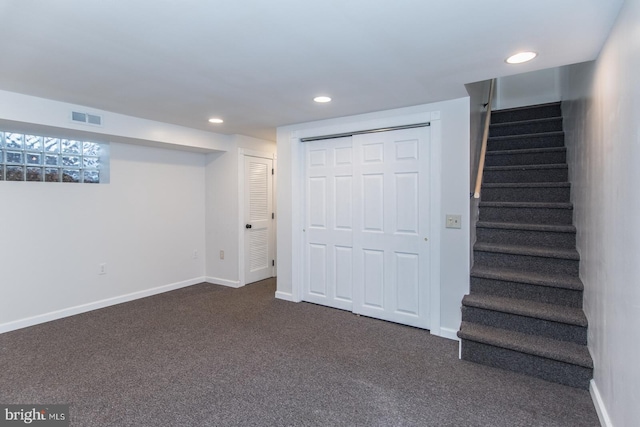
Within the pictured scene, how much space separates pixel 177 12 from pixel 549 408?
297 centimetres

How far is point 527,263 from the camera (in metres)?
2.86

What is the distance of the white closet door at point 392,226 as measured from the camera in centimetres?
326

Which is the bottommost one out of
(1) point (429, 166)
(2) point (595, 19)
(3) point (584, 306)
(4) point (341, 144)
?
(3) point (584, 306)

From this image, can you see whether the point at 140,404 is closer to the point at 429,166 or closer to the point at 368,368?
the point at 368,368

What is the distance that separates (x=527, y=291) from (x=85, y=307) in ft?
14.4

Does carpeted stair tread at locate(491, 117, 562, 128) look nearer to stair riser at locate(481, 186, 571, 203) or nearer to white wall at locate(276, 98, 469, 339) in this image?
stair riser at locate(481, 186, 571, 203)

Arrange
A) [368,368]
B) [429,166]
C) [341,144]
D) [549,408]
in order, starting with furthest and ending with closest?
[341,144]
[429,166]
[368,368]
[549,408]

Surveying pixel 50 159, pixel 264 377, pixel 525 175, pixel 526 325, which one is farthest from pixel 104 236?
pixel 525 175

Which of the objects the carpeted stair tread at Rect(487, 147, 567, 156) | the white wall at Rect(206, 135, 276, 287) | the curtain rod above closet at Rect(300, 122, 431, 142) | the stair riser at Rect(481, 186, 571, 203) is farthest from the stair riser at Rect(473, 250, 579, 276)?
the white wall at Rect(206, 135, 276, 287)

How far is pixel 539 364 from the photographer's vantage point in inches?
90.9

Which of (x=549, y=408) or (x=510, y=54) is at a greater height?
(x=510, y=54)

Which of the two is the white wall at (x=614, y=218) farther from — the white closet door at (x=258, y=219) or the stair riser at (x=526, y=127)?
the white closet door at (x=258, y=219)

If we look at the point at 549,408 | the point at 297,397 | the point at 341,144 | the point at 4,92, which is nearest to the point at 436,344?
the point at 549,408

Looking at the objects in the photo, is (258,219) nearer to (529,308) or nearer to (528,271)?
(528,271)
